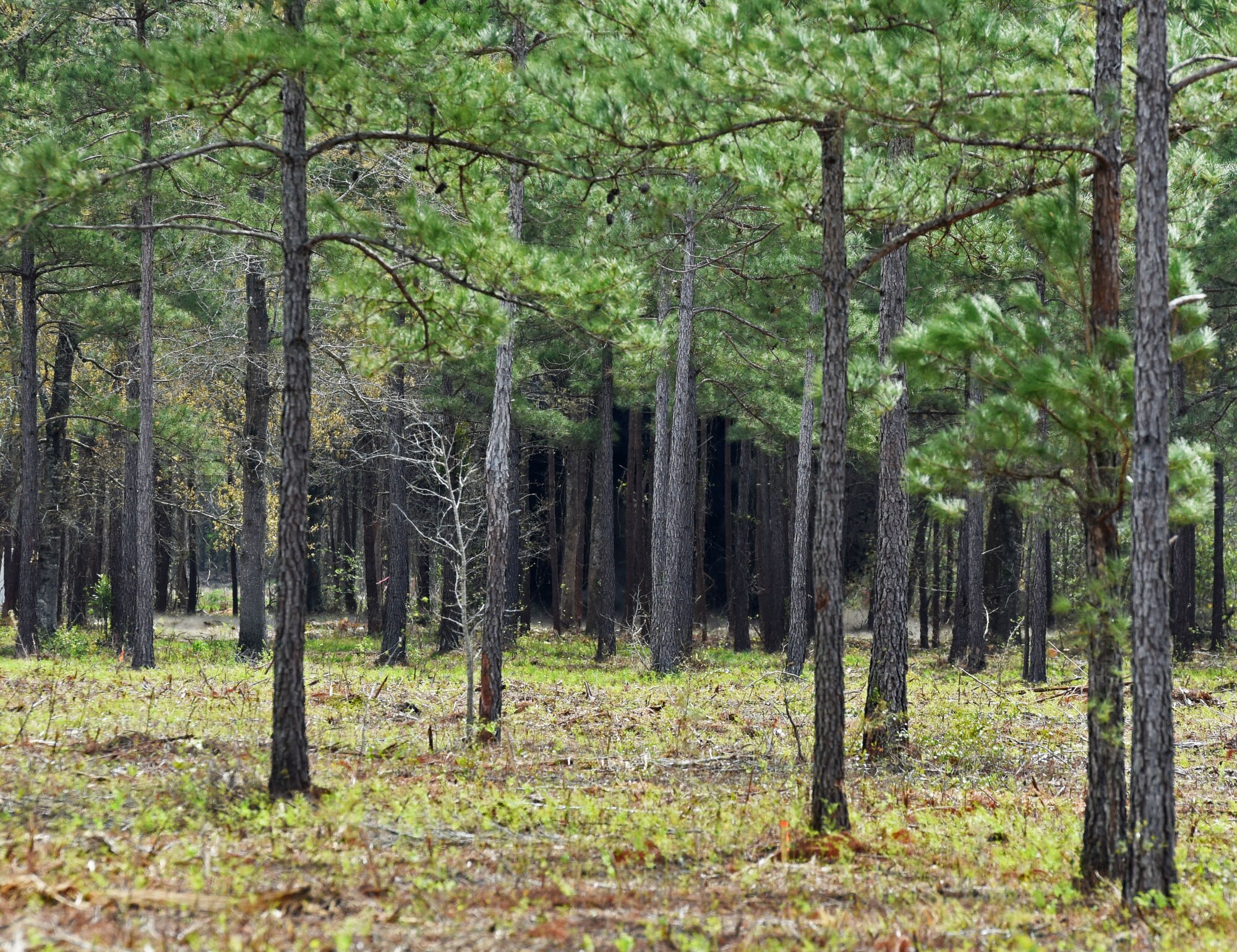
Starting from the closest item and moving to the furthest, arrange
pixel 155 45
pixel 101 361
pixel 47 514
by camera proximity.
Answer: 1. pixel 155 45
2. pixel 47 514
3. pixel 101 361

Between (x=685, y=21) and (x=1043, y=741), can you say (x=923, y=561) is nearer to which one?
(x=1043, y=741)

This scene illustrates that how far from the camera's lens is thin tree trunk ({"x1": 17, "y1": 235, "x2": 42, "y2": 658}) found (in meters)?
17.7

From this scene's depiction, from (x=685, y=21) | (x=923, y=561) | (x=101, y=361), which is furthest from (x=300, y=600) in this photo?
(x=923, y=561)

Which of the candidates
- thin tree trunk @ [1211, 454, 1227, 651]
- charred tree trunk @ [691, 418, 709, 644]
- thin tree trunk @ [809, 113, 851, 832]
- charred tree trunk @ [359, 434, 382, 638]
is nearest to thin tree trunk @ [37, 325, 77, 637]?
charred tree trunk @ [359, 434, 382, 638]

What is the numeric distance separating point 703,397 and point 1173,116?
16.7 meters

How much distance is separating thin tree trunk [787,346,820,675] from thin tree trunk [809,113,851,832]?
33.0 ft

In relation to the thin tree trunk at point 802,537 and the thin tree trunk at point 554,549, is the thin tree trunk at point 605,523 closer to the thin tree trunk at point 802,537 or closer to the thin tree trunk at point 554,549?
the thin tree trunk at point 802,537

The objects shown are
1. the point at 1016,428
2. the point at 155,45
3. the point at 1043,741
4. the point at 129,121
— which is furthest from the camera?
the point at 129,121

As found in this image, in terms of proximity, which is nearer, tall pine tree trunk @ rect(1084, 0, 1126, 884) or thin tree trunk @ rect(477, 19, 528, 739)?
tall pine tree trunk @ rect(1084, 0, 1126, 884)

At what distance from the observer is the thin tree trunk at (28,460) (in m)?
17.7

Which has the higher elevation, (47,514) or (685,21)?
(685,21)

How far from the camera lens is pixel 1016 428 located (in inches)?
260

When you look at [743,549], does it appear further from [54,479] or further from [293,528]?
[293,528]

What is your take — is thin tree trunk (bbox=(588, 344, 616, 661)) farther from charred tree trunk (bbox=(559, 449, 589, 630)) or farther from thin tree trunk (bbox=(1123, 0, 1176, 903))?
thin tree trunk (bbox=(1123, 0, 1176, 903))
